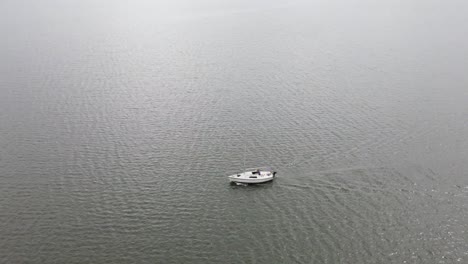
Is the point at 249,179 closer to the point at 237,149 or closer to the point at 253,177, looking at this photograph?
the point at 253,177

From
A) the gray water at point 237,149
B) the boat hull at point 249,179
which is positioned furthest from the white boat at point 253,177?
the gray water at point 237,149

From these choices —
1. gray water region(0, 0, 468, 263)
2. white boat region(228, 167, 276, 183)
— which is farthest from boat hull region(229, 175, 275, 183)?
gray water region(0, 0, 468, 263)

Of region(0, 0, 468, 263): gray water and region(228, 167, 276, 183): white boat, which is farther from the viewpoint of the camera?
region(228, 167, 276, 183): white boat

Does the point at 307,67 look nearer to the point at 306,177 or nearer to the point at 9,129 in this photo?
the point at 306,177

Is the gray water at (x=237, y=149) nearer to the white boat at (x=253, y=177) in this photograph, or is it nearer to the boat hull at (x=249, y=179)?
the boat hull at (x=249, y=179)

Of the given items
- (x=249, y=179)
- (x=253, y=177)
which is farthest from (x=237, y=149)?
(x=249, y=179)

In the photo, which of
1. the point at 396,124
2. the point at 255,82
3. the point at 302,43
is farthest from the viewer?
the point at 302,43

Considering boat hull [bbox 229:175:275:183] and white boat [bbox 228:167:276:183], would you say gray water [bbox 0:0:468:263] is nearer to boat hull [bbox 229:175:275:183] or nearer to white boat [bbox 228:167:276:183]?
boat hull [bbox 229:175:275:183]

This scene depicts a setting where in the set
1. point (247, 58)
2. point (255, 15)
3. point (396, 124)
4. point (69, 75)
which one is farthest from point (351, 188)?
point (255, 15)
